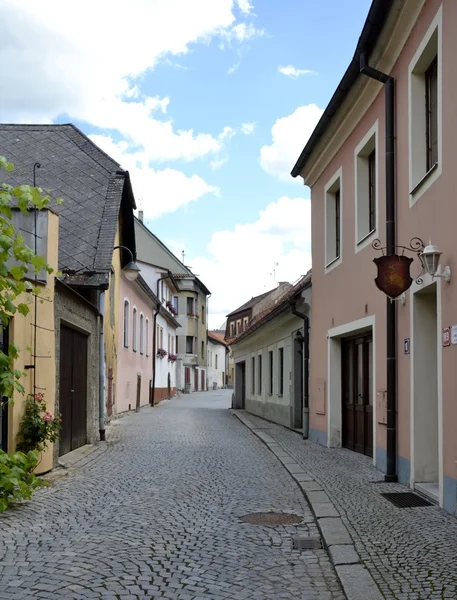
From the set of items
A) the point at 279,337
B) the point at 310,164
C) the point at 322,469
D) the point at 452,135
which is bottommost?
the point at 322,469

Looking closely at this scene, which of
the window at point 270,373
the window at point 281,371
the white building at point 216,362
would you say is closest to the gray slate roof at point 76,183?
the window at point 281,371

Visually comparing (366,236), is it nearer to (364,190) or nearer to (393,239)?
(364,190)

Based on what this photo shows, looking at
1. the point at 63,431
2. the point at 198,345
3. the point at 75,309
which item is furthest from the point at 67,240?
the point at 198,345

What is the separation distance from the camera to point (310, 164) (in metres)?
15.3

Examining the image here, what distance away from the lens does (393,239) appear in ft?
32.3

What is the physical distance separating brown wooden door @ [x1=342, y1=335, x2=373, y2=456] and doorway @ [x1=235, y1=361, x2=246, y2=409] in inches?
725

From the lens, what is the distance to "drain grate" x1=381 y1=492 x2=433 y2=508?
786 cm

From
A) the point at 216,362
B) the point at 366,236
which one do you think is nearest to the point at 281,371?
the point at 366,236

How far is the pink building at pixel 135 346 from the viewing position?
24.4 meters

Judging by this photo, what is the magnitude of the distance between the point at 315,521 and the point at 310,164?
9.54 m

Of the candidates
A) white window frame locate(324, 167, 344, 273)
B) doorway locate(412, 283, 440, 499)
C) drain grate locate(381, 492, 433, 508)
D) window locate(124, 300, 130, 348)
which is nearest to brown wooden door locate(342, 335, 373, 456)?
white window frame locate(324, 167, 344, 273)

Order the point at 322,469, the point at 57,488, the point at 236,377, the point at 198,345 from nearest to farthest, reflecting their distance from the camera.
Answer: the point at 57,488 < the point at 322,469 < the point at 236,377 < the point at 198,345

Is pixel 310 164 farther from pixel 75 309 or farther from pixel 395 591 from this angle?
pixel 395 591

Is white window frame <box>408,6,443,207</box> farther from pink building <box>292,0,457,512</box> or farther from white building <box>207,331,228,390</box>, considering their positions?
white building <box>207,331,228,390</box>
